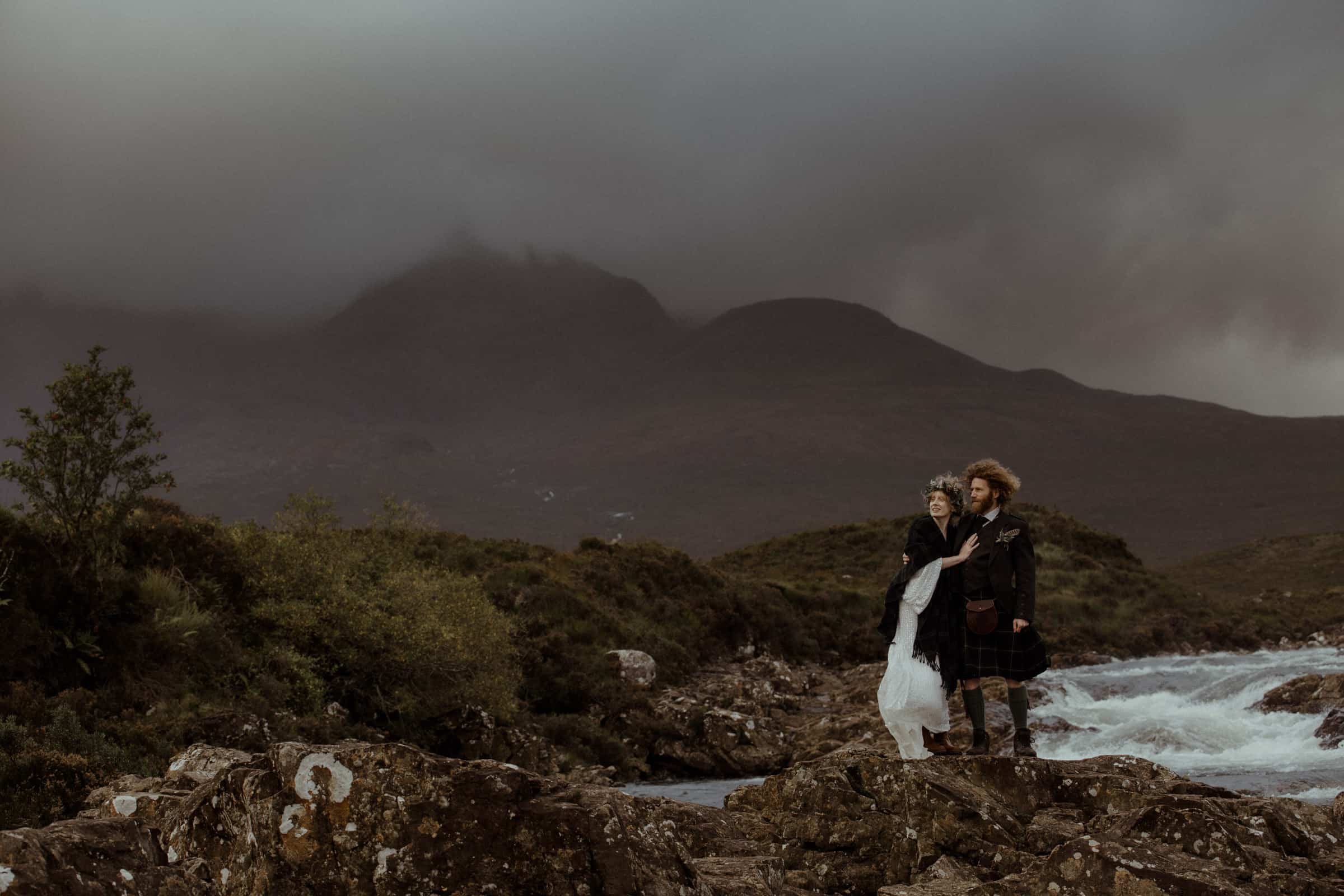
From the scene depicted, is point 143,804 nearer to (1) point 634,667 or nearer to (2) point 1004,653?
(2) point 1004,653

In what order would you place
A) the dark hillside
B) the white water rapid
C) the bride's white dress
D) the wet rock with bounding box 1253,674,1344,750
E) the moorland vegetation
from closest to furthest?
the bride's white dress < the moorland vegetation < the white water rapid < the wet rock with bounding box 1253,674,1344,750 < the dark hillside

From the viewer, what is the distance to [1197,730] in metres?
23.0

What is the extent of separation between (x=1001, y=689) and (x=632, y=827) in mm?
20068

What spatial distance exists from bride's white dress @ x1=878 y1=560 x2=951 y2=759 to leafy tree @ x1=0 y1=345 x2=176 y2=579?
12.3 m

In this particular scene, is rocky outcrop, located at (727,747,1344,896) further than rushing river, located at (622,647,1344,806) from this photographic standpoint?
No

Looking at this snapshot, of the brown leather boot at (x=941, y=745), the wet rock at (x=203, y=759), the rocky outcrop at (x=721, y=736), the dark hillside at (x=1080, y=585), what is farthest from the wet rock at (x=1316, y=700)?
the wet rock at (x=203, y=759)

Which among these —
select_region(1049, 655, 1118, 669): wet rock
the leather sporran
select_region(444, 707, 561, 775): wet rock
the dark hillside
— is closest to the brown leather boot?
the leather sporran

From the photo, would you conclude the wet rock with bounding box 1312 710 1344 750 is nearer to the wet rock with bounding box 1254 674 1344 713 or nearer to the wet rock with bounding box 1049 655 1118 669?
the wet rock with bounding box 1254 674 1344 713

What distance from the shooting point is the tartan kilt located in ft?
32.4

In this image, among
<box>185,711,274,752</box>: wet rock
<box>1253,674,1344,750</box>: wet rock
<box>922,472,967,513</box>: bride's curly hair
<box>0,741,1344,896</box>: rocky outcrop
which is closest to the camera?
<box>0,741,1344,896</box>: rocky outcrop

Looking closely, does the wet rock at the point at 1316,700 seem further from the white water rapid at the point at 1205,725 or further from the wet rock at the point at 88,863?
the wet rock at the point at 88,863

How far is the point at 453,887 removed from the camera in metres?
5.03

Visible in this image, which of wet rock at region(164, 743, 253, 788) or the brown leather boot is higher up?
the brown leather boot

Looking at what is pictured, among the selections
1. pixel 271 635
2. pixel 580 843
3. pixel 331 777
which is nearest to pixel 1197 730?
pixel 271 635
